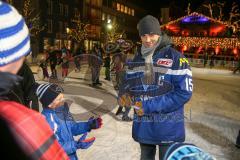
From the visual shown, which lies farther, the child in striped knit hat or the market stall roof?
the market stall roof

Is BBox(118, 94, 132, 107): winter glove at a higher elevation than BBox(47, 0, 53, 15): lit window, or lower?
lower

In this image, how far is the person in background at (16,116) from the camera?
106 cm

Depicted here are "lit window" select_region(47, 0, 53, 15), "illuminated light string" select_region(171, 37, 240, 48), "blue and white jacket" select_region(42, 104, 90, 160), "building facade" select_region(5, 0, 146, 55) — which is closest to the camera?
"blue and white jacket" select_region(42, 104, 90, 160)

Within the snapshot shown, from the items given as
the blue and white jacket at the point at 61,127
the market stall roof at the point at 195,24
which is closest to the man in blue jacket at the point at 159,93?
the blue and white jacket at the point at 61,127

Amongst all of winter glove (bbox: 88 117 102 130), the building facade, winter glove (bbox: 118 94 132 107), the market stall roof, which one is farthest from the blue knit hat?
the building facade

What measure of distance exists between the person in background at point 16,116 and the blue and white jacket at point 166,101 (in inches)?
77.4

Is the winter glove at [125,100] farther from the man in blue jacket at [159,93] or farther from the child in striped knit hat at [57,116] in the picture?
the child in striped knit hat at [57,116]

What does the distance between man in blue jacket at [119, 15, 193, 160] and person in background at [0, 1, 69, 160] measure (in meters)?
1.98

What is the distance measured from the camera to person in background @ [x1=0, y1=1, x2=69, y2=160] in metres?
1.06

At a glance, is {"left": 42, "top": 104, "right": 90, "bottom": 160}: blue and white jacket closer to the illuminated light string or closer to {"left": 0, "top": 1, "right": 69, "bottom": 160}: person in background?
{"left": 0, "top": 1, "right": 69, "bottom": 160}: person in background

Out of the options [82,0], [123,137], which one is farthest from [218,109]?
[82,0]

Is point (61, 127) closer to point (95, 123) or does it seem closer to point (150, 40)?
point (95, 123)

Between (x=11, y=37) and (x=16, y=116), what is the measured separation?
0.28 m

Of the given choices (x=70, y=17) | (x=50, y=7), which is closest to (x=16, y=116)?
(x=50, y=7)
